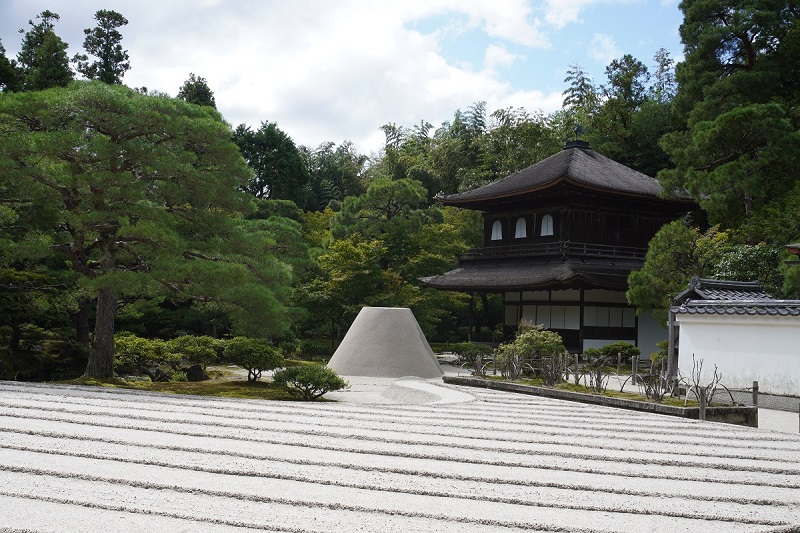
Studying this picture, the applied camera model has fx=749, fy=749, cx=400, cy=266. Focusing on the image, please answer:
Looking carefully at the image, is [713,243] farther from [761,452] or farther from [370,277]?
[761,452]

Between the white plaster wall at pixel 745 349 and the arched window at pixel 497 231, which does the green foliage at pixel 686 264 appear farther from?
the arched window at pixel 497 231

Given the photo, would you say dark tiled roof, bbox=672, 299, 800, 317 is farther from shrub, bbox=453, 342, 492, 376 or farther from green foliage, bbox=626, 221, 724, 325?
shrub, bbox=453, 342, 492, 376

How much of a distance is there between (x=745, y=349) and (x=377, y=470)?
8.24m

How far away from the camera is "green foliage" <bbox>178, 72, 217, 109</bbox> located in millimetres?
36625

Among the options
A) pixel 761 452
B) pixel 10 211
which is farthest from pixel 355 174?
pixel 761 452

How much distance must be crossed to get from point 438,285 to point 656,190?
788 centimetres

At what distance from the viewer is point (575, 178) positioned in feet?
73.3

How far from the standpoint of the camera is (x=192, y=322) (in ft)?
77.2

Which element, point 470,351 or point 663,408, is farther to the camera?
point 470,351

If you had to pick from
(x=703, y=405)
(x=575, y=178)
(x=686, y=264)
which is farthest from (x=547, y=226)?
(x=703, y=405)

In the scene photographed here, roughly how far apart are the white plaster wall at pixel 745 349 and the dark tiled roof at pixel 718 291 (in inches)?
33.8

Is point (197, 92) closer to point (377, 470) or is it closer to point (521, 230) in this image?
point (521, 230)

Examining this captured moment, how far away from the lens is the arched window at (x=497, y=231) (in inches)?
1029

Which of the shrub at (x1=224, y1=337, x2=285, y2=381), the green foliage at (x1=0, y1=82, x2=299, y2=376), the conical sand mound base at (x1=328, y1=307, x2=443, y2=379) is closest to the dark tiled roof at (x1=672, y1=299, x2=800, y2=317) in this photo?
the conical sand mound base at (x1=328, y1=307, x2=443, y2=379)
